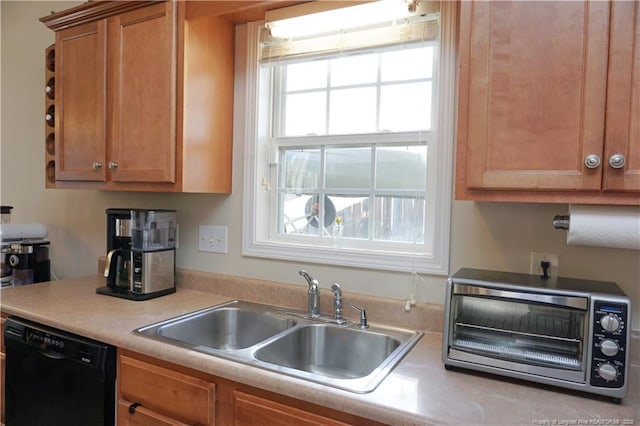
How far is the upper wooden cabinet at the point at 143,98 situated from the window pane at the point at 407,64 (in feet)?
2.39

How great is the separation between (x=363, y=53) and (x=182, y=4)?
0.77m

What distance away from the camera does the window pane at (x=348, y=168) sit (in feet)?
5.82

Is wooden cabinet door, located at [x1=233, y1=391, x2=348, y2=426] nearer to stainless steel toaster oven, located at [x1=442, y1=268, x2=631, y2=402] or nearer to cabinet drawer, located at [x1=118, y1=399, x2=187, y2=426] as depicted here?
cabinet drawer, located at [x1=118, y1=399, x2=187, y2=426]

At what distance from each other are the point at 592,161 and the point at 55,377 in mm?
1879

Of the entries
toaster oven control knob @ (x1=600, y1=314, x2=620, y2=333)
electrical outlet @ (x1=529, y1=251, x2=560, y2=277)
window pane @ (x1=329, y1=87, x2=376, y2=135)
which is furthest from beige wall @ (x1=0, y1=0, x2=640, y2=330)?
window pane @ (x1=329, y1=87, x2=376, y2=135)

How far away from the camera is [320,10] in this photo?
1595 millimetres

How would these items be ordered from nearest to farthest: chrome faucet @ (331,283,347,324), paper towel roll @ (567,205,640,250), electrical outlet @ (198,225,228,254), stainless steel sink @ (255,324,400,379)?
paper towel roll @ (567,205,640,250) < stainless steel sink @ (255,324,400,379) < chrome faucet @ (331,283,347,324) < electrical outlet @ (198,225,228,254)

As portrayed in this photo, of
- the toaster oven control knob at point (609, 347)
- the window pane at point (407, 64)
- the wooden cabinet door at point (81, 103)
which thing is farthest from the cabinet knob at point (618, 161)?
the wooden cabinet door at point (81, 103)

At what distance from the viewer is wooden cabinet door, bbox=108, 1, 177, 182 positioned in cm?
170

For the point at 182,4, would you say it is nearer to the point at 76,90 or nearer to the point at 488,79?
the point at 76,90

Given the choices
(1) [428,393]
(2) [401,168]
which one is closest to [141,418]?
(1) [428,393]

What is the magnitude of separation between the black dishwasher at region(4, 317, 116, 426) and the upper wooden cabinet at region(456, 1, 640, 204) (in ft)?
4.35

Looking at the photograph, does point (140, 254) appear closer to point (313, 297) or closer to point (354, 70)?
point (313, 297)

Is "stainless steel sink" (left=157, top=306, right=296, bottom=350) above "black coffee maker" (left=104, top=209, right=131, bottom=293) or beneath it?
beneath
